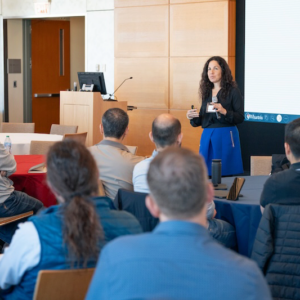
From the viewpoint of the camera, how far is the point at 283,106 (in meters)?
7.66

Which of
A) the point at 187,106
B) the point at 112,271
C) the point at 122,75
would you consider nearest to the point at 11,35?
the point at 122,75

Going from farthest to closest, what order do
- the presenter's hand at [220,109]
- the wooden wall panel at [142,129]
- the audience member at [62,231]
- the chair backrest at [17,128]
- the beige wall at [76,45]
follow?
the beige wall at [76,45], the wooden wall panel at [142,129], the chair backrest at [17,128], the presenter's hand at [220,109], the audience member at [62,231]

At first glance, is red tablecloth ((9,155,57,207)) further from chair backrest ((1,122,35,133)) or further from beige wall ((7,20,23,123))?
beige wall ((7,20,23,123))

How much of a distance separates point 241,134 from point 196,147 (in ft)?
2.67

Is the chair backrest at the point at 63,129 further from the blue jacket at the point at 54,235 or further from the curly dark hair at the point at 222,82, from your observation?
the blue jacket at the point at 54,235

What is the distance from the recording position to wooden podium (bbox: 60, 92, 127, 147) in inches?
334

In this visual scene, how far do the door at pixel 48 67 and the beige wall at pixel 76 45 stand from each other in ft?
0.32

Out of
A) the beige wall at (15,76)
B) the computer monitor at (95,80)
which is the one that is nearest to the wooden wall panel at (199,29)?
the computer monitor at (95,80)

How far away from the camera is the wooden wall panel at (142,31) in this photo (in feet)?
30.5

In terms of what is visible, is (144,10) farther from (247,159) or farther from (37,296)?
(37,296)

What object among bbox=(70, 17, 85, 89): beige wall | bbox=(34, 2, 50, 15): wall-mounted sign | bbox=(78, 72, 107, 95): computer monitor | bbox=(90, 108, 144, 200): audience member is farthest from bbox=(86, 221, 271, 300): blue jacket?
bbox=(70, 17, 85, 89): beige wall

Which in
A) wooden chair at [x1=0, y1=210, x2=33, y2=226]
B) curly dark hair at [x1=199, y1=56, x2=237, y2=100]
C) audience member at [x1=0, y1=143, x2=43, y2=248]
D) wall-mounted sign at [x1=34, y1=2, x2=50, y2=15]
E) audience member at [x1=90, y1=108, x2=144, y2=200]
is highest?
wall-mounted sign at [x1=34, y1=2, x2=50, y2=15]

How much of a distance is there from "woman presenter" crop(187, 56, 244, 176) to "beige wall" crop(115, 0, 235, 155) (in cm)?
287

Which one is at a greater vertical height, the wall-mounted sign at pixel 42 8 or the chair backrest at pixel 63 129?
the wall-mounted sign at pixel 42 8
